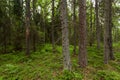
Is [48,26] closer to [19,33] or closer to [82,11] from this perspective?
[19,33]

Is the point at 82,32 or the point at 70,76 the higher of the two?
the point at 82,32

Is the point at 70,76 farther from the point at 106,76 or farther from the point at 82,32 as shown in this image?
the point at 82,32

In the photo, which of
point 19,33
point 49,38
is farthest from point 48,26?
point 19,33

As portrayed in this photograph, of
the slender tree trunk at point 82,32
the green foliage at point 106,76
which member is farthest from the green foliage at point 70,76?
the slender tree trunk at point 82,32

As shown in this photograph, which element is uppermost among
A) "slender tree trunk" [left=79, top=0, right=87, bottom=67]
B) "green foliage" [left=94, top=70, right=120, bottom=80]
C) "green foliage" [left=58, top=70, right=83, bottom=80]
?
"slender tree trunk" [left=79, top=0, right=87, bottom=67]

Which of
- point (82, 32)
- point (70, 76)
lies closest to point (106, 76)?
point (70, 76)

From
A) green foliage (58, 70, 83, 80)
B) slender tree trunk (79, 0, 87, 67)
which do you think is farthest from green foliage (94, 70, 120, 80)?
slender tree trunk (79, 0, 87, 67)

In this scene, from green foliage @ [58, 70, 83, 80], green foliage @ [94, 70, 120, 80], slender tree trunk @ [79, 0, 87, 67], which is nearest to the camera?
green foliage @ [58, 70, 83, 80]

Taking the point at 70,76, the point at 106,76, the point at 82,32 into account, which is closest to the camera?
the point at 70,76

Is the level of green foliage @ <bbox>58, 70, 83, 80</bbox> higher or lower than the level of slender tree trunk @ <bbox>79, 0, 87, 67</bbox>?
lower

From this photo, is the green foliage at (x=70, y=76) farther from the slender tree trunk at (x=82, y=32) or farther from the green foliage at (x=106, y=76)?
the slender tree trunk at (x=82, y=32)

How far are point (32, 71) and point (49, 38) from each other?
1507 centimetres

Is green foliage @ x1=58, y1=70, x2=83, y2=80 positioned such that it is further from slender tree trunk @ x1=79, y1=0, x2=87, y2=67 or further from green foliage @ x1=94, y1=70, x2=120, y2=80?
slender tree trunk @ x1=79, y1=0, x2=87, y2=67

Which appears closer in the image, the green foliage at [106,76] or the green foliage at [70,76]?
the green foliage at [70,76]
